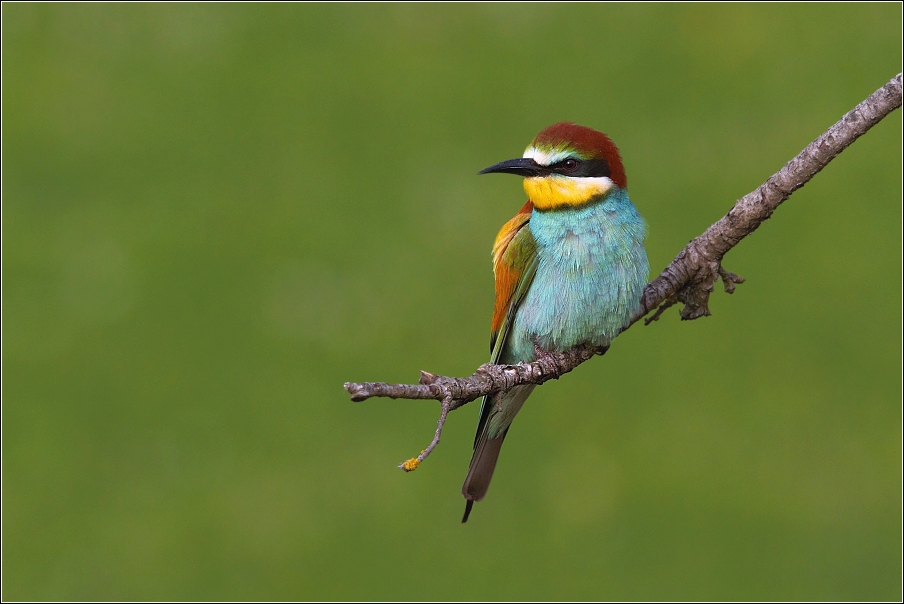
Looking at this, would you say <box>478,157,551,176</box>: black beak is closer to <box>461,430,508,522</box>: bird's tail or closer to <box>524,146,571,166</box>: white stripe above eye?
<box>524,146,571,166</box>: white stripe above eye

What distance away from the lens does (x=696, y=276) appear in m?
2.50

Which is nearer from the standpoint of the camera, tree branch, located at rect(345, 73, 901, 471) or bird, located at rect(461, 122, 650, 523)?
tree branch, located at rect(345, 73, 901, 471)

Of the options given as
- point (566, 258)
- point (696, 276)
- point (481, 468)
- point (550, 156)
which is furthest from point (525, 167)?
point (481, 468)

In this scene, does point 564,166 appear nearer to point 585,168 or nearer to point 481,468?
point 585,168

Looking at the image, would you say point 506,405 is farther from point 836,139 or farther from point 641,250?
point 836,139

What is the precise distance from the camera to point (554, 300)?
8.39 feet

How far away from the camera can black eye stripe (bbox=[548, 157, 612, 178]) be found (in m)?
2.56

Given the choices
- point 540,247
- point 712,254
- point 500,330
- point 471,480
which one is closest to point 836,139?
point 712,254

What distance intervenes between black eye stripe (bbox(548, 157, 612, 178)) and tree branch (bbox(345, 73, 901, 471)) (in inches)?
12.6

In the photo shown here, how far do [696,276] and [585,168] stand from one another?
40cm

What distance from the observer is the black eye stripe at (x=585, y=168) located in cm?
256

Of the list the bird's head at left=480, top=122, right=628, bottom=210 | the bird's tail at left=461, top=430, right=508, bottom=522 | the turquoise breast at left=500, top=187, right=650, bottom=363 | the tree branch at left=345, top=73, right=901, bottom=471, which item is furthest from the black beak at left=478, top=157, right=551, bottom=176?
the bird's tail at left=461, top=430, right=508, bottom=522

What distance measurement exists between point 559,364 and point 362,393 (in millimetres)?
1007

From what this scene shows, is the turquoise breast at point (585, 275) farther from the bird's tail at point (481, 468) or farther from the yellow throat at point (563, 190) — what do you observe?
the bird's tail at point (481, 468)
